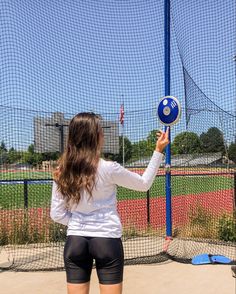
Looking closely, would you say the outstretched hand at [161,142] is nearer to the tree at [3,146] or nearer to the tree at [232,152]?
the tree at [232,152]

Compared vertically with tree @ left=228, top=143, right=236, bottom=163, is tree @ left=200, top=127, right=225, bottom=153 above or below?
above

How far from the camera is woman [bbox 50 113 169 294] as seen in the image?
87.2 inches

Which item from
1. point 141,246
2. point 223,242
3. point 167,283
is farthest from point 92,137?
point 223,242

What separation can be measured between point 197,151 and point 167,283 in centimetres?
236

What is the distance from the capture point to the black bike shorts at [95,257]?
2197 mm

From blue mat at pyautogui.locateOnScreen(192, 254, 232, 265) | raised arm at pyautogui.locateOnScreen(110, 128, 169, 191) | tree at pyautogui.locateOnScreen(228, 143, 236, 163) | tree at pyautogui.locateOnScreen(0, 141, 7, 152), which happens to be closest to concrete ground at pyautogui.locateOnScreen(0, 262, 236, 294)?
blue mat at pyautogui.locateOnScreen(192, 254, 232, 265)

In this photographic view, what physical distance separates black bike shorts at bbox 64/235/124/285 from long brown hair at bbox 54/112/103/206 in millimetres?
236

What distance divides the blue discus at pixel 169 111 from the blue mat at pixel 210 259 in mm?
1819

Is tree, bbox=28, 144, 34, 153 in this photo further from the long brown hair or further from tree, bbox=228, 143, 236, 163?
the long brown hair

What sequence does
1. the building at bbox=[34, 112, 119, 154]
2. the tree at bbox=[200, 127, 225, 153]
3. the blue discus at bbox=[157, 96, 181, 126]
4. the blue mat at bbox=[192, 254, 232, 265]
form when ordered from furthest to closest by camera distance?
the building at bbox=[34, 112, 119, 154]
the tree at bbox=[200, 127, 225, 153]
the blue mat at bbox=[192, 254, 232, 265]
the blue discus at bbox=[157, 96, 181, 126]

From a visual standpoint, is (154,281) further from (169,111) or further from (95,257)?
(95,257)

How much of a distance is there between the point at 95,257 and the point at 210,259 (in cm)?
339

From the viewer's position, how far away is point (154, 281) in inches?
182

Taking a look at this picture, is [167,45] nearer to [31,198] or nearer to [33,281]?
[33,281]
